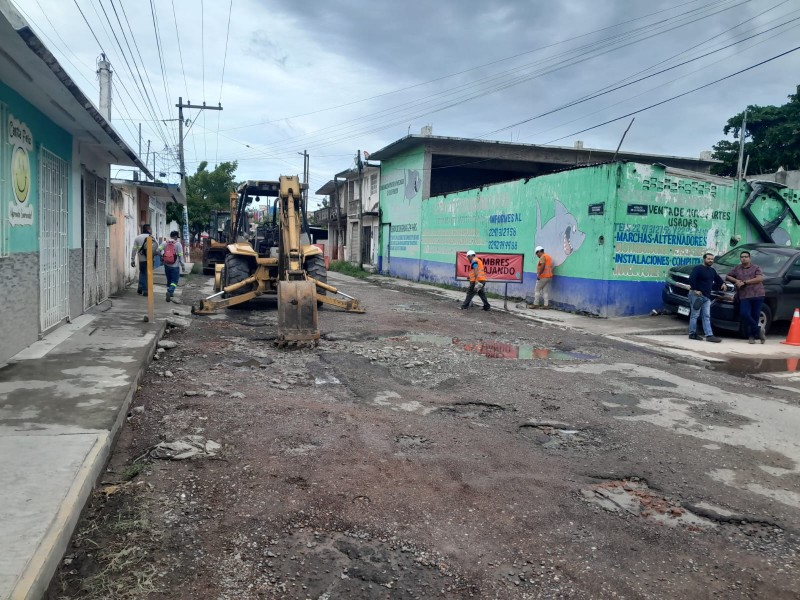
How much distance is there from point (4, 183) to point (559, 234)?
12.9m

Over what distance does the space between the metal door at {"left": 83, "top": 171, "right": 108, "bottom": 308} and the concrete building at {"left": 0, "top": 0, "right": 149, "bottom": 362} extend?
40 millimetres

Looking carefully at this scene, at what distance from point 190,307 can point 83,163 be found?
3452 mm

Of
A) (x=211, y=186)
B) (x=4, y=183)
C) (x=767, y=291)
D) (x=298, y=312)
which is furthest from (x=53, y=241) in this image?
(x=211, y=186)

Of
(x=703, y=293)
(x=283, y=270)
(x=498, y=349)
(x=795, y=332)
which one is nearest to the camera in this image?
(x=498, y=349)

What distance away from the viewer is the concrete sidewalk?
2.93 metres

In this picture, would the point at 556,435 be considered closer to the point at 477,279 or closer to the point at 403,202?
the point at 477,279

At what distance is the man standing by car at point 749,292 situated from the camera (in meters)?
11.1

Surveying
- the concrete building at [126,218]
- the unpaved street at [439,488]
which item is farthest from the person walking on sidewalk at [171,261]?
the unpaved street at [439,488]

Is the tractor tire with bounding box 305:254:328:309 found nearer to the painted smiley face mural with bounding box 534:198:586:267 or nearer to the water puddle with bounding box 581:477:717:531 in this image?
the painted smiley face mural with bounding box 534:198:586:267

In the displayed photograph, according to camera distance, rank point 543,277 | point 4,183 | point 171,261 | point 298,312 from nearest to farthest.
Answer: point 4,183, point 298,312, point 171,261, point 543,277

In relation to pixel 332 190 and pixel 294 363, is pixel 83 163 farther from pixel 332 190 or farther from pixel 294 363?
pixel 332 190

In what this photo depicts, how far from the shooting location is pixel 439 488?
13.6 ft

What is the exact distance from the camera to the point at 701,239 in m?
14.9

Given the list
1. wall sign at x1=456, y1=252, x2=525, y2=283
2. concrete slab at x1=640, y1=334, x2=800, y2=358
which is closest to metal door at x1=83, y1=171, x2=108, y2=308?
wall sign at x1=456, y1=252, x2=525, y2=283
